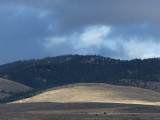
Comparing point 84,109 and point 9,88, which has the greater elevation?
point 9,88

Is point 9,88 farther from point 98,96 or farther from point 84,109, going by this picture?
point 84,109

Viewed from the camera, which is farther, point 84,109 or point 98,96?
point 98,96

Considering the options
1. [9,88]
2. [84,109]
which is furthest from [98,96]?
[9,88]

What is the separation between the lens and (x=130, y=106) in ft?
262

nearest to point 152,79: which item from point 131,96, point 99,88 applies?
point 99,88

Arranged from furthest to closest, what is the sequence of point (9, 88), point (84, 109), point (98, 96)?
1. point (9, 88)
2. point (98, 96)
3. point (84, 109)

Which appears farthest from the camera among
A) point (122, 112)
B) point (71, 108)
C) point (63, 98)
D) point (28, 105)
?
point (63, 98)

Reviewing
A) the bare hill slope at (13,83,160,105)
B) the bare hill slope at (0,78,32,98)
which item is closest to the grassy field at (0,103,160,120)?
the bare hill slope at (13,83,160,105)

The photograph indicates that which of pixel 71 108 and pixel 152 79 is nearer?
pixel 71 108

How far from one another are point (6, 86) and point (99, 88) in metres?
58.5

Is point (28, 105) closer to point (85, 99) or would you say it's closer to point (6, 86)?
point (85, 99)

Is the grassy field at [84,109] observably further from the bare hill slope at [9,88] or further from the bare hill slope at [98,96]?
the bare hill slope at [9,88]

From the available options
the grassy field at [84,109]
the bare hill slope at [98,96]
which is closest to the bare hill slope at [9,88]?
the bare hill slope at [98,96]

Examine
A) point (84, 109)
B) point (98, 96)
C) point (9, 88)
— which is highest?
point (9, 88)
